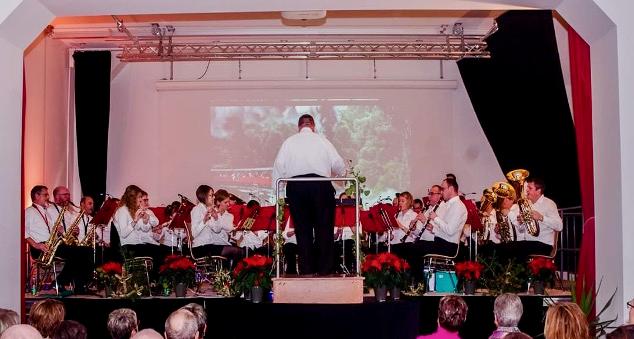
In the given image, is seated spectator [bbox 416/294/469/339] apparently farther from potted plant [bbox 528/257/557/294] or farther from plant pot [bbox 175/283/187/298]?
plant pot [bbox 175/283/187/298]

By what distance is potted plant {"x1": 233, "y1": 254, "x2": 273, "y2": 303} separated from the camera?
877cm

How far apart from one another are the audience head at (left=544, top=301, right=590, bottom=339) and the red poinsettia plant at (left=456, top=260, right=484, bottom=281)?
5125mm

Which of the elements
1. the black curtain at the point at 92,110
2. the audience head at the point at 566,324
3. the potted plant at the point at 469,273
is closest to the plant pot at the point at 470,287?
the potted plant at the point at 469,273

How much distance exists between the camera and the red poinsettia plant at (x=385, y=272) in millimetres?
8898

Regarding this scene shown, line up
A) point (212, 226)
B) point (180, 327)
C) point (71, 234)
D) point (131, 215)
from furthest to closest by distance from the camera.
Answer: point (212, 226)
point (71, 234)
point (131, 215)
point (180, 327)

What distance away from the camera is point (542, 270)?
973cm

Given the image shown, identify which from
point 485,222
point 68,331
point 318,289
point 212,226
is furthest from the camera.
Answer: point 485,222

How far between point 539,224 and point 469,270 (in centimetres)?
108

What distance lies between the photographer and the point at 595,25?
723 centimetres

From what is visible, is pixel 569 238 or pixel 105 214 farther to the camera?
pixel 569 238

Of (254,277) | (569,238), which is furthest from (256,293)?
(569,238)

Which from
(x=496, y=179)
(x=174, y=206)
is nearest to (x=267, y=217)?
(x=174, y=206)

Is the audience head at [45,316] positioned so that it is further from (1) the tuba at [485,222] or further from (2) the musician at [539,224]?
(1) the tuba at [485,222]

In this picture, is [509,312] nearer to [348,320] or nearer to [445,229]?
[348,320]
